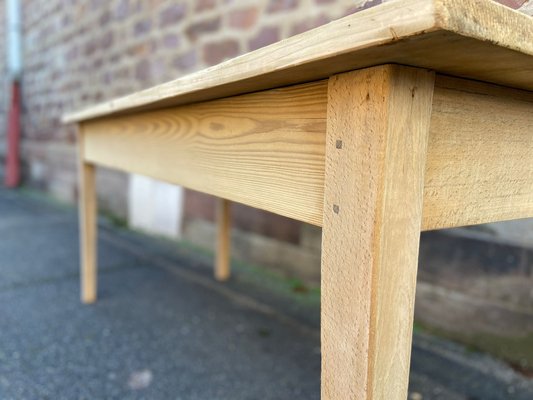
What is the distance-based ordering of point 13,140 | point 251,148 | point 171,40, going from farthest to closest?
point 13,140
point 171,40
point 251,148

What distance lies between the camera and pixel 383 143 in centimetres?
47

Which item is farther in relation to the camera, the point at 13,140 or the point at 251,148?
the point at 13,140

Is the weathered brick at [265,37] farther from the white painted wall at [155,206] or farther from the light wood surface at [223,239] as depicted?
the white painted wall at [155,206]

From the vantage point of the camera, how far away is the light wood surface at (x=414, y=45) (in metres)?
0.38

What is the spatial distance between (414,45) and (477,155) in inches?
9.3

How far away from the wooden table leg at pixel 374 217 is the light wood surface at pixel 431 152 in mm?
35

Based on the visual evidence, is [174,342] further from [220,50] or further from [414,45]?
[220,50]

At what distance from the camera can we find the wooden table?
43 cm

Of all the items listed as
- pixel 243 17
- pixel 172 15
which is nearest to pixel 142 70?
pixel 172 15

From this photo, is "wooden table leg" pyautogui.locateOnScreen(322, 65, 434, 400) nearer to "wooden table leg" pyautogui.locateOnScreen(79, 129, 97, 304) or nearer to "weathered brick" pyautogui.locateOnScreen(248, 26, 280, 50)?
"wooden table leg" pyautogui.locateOnScreen(79, 129, 97, 304)

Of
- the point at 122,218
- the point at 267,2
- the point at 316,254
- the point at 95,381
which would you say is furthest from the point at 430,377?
the point at 122,218

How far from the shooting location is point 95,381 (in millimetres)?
1244

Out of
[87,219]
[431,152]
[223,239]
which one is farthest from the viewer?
[223,239]

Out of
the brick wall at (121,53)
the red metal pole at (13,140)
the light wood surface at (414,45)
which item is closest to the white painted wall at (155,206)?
Answer: the brick wall at (121,53)
